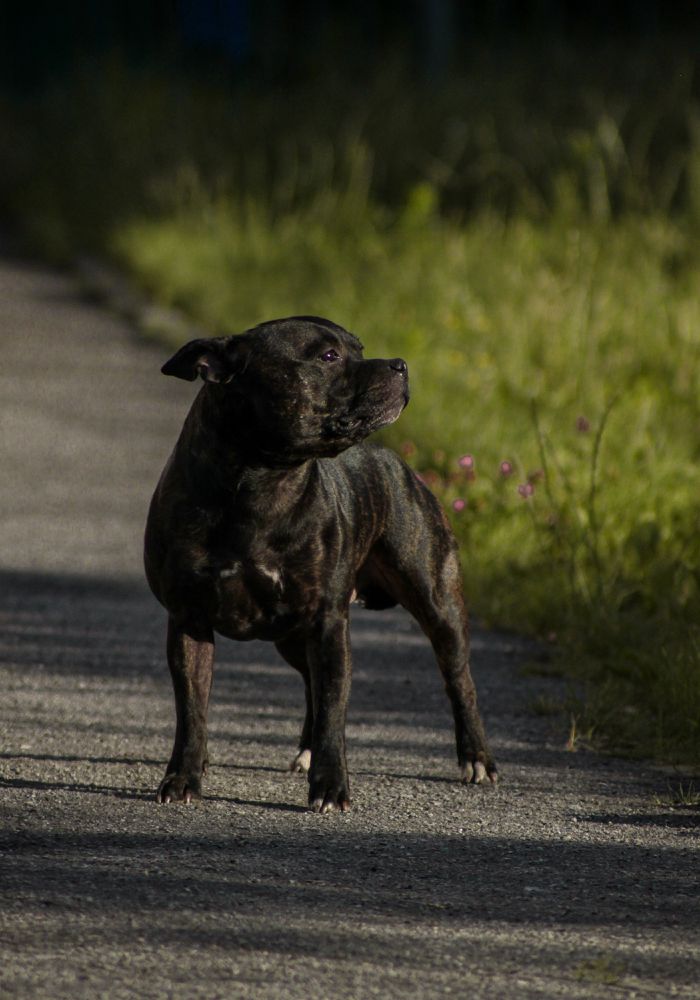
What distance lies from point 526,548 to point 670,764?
Result: 7.06ft

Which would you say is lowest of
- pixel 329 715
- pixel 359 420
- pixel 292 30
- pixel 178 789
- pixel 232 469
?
pixel 178 789

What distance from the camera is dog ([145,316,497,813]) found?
4.48 m

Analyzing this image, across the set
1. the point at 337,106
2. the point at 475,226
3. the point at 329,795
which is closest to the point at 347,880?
the point at 329,795

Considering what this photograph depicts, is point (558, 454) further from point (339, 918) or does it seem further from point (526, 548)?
point (339, 918)

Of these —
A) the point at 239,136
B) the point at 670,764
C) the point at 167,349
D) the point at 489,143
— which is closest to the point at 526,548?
the point at 670,764

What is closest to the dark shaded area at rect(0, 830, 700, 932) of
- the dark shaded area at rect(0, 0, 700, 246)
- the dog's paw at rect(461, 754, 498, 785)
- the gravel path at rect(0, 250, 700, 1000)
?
the gravel path at rect(0, 250, 700, 1000)

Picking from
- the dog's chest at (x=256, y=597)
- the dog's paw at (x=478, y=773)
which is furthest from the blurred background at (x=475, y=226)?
the dog's chest at (x=256, y=597)

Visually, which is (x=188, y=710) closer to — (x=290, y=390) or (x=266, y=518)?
(x=266, y=518)

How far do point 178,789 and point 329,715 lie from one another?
43cm

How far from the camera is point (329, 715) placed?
4.51 m

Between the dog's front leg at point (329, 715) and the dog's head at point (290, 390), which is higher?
the dog's head at point (290, 390)

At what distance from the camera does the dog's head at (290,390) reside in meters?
4.48

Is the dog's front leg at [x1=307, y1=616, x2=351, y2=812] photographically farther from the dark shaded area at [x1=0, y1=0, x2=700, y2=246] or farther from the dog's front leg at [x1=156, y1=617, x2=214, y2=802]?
the dark shaded area at [x1=0, y1=0, x2=700, y2=246]

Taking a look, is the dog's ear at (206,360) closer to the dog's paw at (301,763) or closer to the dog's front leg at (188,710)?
the dog's front leg at (188,710)
